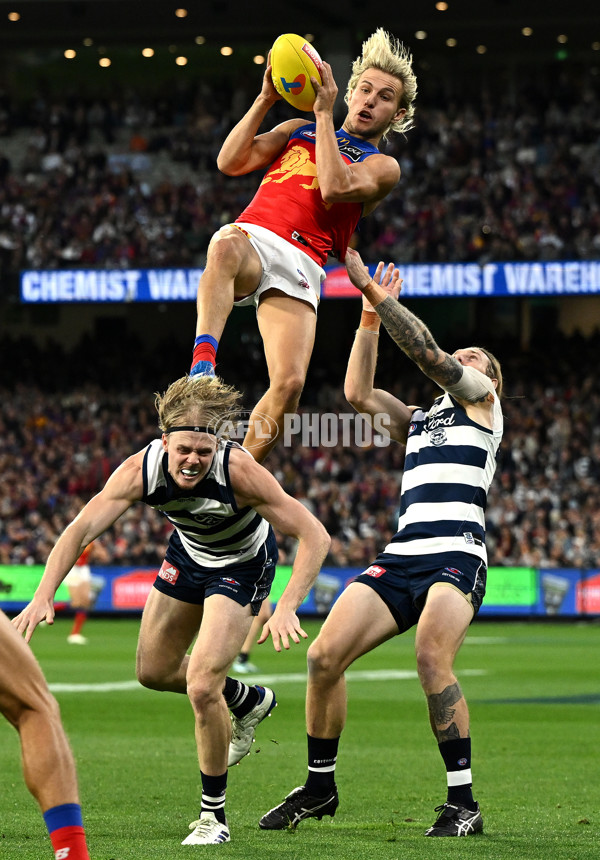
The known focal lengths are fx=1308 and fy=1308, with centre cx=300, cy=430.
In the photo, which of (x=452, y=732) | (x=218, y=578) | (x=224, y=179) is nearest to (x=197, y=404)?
(x=218, y=578)

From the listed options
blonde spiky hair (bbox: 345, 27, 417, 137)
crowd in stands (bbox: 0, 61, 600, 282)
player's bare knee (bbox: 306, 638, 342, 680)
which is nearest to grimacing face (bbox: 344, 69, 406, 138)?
blonde spiky hair (bbox: 345, 27, 417, 137)

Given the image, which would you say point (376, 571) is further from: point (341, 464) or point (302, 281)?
point (341, 464)

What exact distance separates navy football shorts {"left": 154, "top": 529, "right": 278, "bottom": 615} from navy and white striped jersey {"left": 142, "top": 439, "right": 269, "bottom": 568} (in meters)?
0.04

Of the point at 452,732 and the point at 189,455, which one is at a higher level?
the point at 189,455

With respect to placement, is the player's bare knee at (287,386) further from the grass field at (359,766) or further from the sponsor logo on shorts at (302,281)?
the grass field at (359,766)

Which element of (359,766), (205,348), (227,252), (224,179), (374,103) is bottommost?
(359,766)

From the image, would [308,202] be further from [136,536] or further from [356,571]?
[136,536]

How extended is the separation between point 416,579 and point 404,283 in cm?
2118

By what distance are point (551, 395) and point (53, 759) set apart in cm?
2571

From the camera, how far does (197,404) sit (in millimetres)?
6422

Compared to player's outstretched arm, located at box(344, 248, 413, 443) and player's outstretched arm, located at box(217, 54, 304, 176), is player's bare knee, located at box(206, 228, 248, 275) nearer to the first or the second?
player's outstretched arm, located at box(217, 54, 304, 176)

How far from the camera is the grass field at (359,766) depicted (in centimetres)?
660

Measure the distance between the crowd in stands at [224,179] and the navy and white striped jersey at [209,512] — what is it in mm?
21011

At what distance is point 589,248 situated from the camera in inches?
1076
